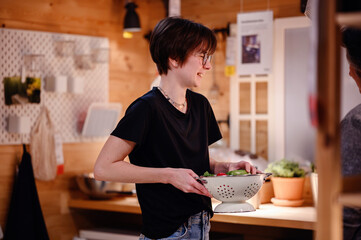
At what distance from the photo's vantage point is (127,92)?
14.3 feet

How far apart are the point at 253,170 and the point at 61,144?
6.65 feet

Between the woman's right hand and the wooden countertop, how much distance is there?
1327 mm

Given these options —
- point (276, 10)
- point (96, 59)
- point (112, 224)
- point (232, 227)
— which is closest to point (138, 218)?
point (112, 224)

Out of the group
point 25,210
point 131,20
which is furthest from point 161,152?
point 131,20

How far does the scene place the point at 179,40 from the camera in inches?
78.2

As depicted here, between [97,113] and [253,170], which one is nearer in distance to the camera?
[253,170]

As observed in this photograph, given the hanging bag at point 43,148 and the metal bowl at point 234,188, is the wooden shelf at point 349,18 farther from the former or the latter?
the hanging bag at point 43,148

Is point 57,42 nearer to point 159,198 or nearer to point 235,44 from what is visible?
point 235,44

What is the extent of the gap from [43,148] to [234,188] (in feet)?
6.38

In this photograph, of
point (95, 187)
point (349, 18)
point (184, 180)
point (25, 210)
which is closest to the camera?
point (349, 18)

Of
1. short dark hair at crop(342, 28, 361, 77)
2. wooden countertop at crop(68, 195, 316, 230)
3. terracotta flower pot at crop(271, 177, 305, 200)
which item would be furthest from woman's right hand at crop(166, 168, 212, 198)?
terracotta flower pot at crop(271, 177, 305, 200)

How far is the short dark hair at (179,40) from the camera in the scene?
1.98 m

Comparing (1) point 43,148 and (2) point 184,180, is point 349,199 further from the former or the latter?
(1) point 43,148

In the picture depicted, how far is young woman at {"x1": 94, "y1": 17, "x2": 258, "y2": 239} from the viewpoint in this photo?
73.7 inches
